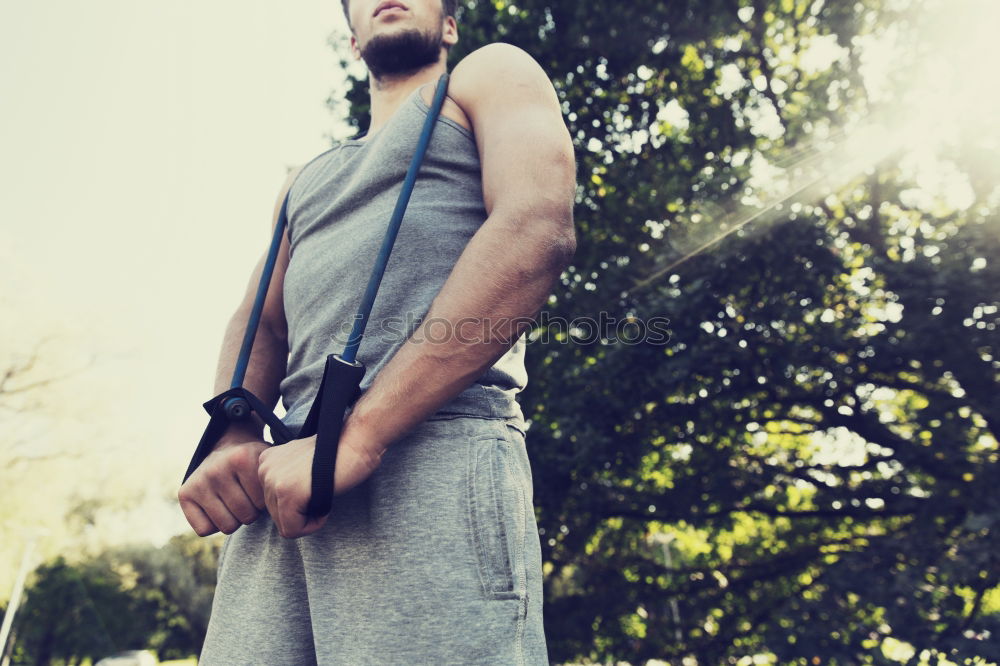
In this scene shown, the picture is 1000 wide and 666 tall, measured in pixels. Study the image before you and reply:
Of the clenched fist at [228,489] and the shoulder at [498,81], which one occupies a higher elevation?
the shoulder at [498,81]

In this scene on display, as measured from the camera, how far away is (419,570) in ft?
3.39

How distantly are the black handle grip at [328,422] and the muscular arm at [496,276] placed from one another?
0.03 metres

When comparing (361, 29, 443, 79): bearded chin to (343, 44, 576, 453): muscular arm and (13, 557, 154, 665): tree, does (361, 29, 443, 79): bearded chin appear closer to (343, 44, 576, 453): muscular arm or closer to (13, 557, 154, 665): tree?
(343, 44, 576, 453): muscular arm

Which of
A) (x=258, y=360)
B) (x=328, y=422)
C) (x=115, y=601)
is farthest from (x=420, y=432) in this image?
(x=115, y=601)

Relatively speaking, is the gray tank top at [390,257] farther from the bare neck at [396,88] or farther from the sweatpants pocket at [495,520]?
the bare neck at [396,88]

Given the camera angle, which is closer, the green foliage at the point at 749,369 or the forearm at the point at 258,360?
the forearm at the point at 258,360

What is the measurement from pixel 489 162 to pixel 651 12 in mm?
6446

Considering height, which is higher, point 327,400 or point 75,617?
point 75,617

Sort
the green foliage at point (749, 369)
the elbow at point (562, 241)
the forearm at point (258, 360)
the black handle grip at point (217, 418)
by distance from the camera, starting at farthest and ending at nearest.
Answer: the green foliage at point (749, 369) < the forearm at point (258, 360) < the black handle grip at point (217, 418) < the elbow at point (562, 241)

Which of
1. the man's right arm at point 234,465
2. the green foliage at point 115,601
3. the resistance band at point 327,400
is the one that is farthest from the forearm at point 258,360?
the green foliage at point 115,601

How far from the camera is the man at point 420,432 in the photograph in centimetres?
102

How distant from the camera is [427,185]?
4.37ft

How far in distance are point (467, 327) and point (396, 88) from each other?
3.08 ft

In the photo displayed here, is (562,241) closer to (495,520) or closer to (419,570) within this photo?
(495,520)
